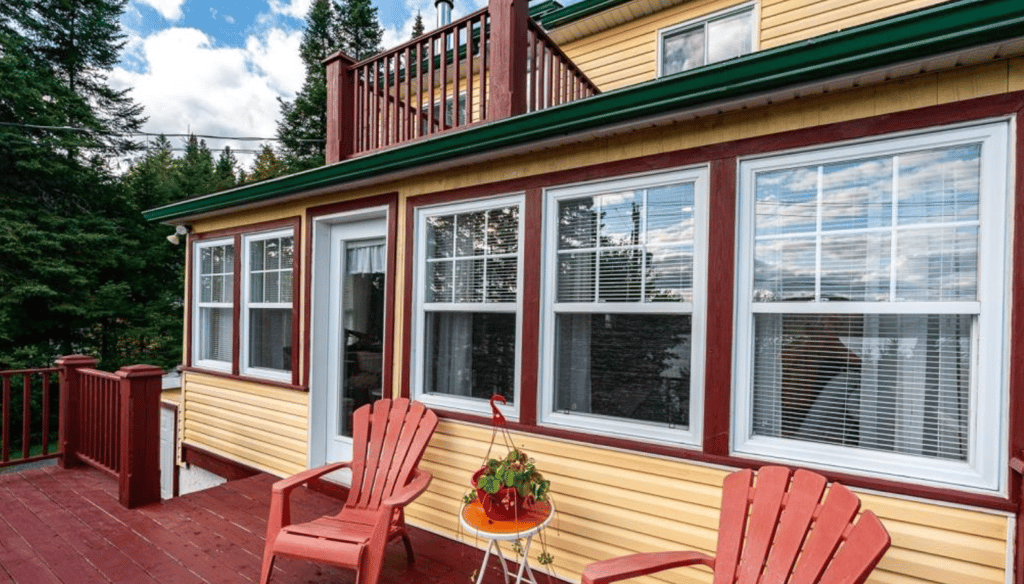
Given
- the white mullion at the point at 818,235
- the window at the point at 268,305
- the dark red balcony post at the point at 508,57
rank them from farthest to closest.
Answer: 1. the window at the point at 268,305
2. the dark red balcony post at the point at 508,57
3. the white mullion at the point at 818,235

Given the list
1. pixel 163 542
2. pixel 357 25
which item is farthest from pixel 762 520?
pixel 357 25

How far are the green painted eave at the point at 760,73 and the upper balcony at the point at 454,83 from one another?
1.62 ft

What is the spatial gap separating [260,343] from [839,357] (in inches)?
176

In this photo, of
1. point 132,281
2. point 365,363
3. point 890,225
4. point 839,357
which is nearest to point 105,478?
point 365,363

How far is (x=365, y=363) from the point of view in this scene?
3.94 meters

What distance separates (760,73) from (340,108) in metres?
3.27

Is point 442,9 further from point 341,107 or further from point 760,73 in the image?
point 760,73

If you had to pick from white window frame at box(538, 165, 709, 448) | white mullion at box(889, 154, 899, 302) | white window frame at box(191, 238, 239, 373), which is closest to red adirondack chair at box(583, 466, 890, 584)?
white window frame at box(538, 165, 709, 448)

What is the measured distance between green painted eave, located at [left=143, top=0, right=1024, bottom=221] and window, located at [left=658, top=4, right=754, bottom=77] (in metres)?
3.12

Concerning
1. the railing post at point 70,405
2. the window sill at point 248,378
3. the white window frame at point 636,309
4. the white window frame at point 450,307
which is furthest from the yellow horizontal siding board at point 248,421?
the white window frame at point 636,309

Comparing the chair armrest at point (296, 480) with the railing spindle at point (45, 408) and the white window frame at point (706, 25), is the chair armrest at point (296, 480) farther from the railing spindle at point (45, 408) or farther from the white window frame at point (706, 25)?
the white window frame at point (706, 25)

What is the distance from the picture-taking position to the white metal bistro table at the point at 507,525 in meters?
2.21

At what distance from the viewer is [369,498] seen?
2887mm

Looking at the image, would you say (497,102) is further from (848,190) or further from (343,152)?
(848,190)
